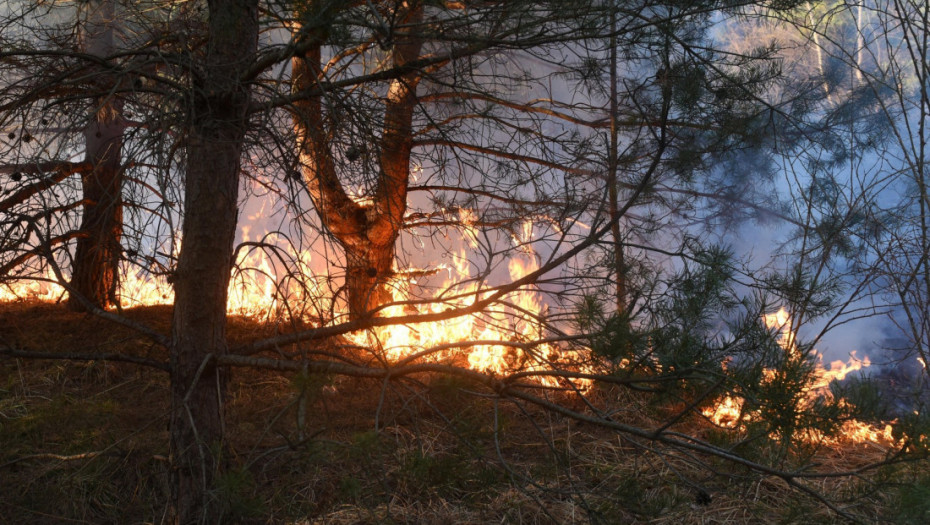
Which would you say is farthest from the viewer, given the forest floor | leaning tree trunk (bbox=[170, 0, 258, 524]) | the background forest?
the forest floor

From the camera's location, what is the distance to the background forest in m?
1.61

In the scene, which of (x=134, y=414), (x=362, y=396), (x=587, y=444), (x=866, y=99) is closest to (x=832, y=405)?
(x=587, y=444)

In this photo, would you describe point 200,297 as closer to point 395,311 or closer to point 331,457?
point 331,457

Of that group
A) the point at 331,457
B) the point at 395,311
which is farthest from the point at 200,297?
the point at 395,311

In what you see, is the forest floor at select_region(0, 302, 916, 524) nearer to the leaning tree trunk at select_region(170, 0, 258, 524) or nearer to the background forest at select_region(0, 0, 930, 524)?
the background forest at select_region(0, 0, 930, 524)

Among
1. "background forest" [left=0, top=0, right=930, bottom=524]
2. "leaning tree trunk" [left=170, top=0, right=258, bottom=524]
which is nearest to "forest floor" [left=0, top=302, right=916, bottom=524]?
"background forest" [left=0, top=0, right=930, bottom=524]

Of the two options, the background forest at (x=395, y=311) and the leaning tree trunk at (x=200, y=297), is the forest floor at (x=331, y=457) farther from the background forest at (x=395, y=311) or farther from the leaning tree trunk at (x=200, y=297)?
the leaning tree trunk at (x=200, y=297)

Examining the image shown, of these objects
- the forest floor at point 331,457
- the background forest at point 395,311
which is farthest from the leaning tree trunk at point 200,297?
the forest floor at point 331,457

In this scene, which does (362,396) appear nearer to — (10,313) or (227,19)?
(10,313)

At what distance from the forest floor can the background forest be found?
0.06 ft

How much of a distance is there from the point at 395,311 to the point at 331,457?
200 centimetres

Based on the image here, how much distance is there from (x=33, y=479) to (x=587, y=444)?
2.31 metres

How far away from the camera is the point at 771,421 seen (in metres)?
1.57

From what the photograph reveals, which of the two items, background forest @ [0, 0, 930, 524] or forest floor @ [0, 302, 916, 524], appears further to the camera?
forest floor @ [0, 302, 916, 524]
